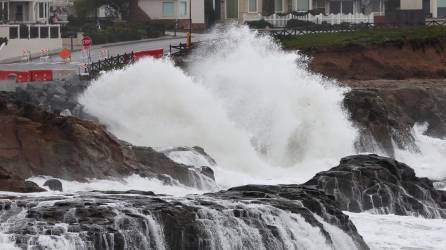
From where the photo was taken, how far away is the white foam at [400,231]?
→ 105 ft

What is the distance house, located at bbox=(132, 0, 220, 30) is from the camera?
76.8m

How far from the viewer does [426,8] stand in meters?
77.8

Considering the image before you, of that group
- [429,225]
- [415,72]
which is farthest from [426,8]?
[429,225]

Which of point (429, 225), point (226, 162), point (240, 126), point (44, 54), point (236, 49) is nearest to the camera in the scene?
point (429, 225)

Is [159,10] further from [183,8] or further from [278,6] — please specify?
[278,6]

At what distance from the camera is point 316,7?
80.4 m

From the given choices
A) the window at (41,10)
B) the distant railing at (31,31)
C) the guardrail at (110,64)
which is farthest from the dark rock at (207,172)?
the window at (41,10)

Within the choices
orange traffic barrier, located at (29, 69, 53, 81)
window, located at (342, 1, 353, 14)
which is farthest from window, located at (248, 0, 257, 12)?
orange traffic barrier, located at (29, 69, 53, 81)

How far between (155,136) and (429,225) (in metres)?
11.5

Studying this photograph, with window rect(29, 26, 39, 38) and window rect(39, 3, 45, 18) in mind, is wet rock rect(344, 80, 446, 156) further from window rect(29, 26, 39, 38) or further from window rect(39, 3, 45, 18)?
window rect(39, 3, 45, 18)

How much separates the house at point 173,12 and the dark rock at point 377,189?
133 ft

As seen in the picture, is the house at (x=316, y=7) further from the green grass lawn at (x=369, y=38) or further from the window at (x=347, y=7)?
the green grass lawn at (x=369, y=38)

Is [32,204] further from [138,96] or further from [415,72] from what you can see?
[415,72]

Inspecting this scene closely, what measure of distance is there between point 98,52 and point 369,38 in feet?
40.8
